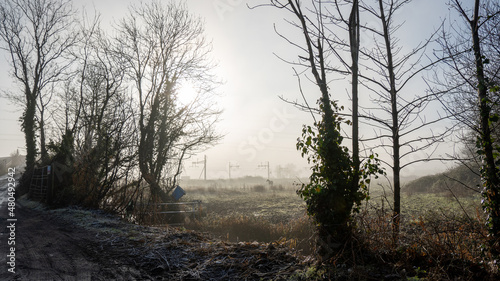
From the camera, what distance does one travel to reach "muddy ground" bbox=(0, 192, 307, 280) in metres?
3.90

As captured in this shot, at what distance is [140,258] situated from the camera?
182 inches

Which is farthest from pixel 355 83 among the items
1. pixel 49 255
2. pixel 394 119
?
pixel 49 255

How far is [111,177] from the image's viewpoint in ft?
34.5

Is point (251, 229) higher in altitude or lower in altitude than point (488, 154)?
lower

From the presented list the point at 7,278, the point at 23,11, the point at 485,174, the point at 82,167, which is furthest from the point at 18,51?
the point at 485,174

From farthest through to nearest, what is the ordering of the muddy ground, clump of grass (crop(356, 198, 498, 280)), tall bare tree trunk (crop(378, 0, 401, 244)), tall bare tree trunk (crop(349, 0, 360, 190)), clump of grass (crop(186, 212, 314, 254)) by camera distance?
clump of grass (crop(186, 212, 314, 254)), tall bare tree trunk (crop(378, 0, 401, 244)), tall bare tree trunk (crop(349, 0, 360, 190)), the muddy ground, clump of grass (crop(356, 198, 498, 280))

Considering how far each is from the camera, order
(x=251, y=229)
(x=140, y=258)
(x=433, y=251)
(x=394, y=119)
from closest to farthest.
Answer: (x=433, y=251) → (x=140, y=258) → (x=394, y=119) → (x=251, y=229)

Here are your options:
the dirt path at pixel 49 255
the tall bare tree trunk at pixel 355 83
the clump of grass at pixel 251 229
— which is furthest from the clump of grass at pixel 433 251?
the clump of grass at pixel 251 229

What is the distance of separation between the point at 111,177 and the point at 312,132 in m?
8.82

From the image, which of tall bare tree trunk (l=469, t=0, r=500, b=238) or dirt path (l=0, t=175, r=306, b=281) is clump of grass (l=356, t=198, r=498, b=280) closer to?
tall bare tree trunk (l=469, t=0, r=500, b=238)

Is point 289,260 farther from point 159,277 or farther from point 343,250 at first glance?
point 159,277

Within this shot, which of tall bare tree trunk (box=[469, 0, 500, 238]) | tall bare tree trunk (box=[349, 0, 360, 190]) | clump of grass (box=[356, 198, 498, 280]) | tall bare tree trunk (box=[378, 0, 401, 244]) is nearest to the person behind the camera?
clump of grass (box=[356, 198, 498, 280])

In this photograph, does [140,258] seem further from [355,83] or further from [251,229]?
[251,229]

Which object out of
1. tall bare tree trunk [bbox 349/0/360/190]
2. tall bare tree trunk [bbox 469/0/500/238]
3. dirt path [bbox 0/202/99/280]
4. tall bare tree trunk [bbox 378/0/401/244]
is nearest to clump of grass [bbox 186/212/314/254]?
tall bare tree trunk [bbox 378/0/401/244]
